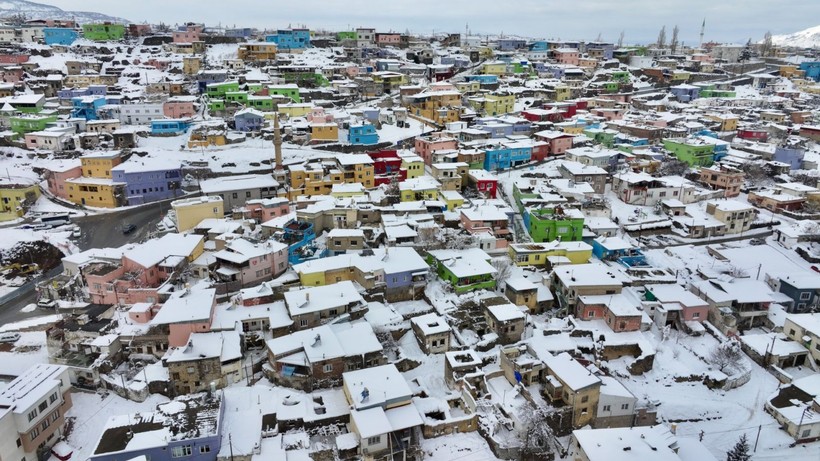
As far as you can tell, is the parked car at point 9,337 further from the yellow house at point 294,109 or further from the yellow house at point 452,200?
the yellow house at point 294,109

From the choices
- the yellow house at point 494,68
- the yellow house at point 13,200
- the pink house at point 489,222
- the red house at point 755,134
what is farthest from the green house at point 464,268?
the yellow house at point 494,68

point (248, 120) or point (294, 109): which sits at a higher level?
point (294, 109)

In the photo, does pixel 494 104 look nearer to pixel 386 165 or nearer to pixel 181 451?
pixel 386 165

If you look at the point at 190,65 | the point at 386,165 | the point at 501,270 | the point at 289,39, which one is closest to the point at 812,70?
the point at 386,165

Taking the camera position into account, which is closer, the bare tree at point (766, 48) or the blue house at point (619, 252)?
the blue house at point (619, 252)

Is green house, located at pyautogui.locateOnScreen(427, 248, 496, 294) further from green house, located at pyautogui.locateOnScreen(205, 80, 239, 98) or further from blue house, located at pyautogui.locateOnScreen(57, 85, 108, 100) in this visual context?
blue house, located at pyautogui.locateOnScreen(57, 85, 108, 100)

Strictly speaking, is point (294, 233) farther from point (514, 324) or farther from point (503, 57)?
point (503, 57)
